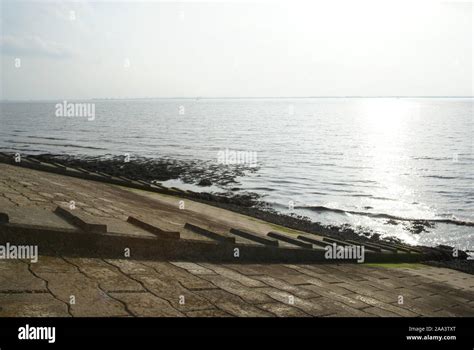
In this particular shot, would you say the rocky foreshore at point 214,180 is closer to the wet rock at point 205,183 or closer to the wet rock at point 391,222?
the wet rock at point 205,183

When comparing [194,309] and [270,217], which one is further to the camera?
[270,217]

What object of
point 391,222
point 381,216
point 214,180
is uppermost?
point 214,180

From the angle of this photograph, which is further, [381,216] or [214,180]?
[214,180]

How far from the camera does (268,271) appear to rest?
19.2 ft

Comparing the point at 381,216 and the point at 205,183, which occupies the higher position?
the point at 205,183

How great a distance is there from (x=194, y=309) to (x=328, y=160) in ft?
145

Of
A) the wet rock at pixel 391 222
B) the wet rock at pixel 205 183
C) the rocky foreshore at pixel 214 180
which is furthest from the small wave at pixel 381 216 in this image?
the wet rock at pixel 205 183

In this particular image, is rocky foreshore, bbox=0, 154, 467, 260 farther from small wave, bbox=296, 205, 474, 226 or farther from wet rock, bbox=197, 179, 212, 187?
small wave, bbox=296, 205, 474, 226

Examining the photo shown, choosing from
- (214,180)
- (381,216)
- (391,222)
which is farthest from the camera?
(214,180)

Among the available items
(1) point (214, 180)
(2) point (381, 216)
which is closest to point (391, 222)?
(2) point (381, 216)

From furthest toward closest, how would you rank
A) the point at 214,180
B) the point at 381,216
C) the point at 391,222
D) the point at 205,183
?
the point at 214,180 → the point at 205,183 → the point at 381,216 → the point at 391,222

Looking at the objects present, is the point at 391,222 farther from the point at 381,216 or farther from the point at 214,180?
the point at 214,180
